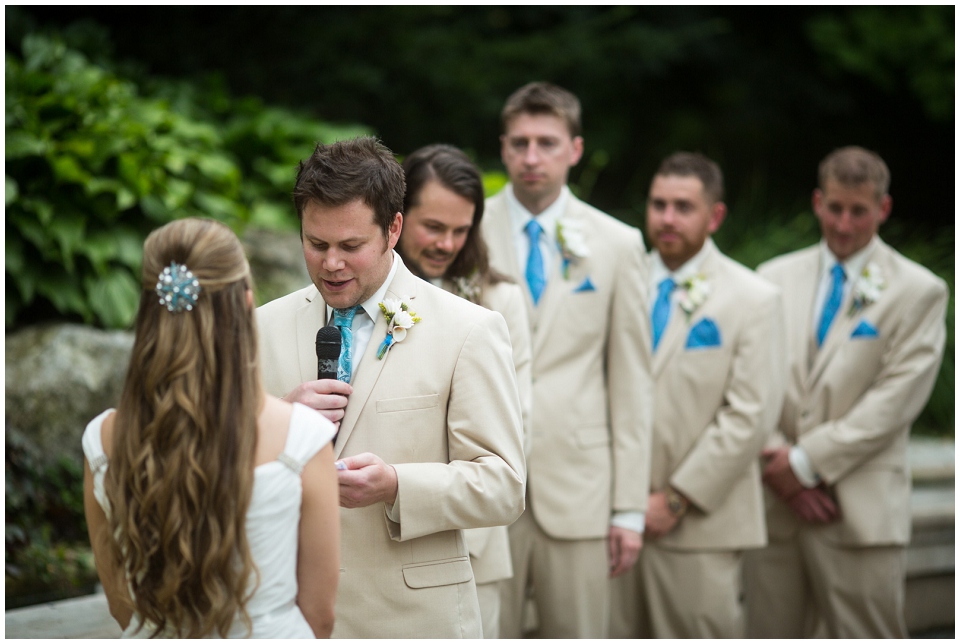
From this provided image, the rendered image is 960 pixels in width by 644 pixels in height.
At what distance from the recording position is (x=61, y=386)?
5.47m

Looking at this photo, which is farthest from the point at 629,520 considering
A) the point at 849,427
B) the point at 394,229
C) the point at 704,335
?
the point at 394,229

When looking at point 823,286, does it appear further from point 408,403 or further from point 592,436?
point 408,403

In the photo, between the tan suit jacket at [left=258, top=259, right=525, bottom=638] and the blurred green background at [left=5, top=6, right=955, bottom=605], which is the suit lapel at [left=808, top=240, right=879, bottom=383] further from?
the blurred green background at [left=5, top=6, right=955, bottom=605]

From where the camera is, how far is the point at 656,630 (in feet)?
15.8

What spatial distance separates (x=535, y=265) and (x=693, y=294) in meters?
0.95

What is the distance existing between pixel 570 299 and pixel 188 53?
20.5ft

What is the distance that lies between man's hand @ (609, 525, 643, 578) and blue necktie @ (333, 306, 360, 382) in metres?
2.06

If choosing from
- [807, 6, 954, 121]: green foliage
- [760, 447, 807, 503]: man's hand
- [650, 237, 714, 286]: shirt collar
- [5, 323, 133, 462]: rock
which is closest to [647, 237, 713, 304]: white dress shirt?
[650, 237, 714, 286]: shirt collar

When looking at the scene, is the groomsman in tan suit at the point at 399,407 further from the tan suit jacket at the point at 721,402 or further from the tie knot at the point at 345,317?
the tan suit jacket at the point at 721,402

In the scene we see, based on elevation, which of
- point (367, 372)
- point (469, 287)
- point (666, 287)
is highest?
point (666, 287)

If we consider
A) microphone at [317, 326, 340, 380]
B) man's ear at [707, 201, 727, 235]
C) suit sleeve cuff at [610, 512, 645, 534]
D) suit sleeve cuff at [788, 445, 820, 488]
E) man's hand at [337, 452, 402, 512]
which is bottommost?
suit sleeve cuff at [610, 512, 645, 534]

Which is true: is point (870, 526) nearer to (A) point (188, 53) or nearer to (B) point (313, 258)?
(B) point (313, 258)

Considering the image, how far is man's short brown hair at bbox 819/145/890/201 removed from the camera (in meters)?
5.11

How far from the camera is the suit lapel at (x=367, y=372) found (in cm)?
269
